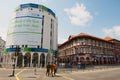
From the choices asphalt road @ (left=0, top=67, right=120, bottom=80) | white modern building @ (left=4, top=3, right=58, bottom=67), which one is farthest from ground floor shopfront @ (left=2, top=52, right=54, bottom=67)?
asphalt road @ (left=0, top=67, right=120, bottom=80)

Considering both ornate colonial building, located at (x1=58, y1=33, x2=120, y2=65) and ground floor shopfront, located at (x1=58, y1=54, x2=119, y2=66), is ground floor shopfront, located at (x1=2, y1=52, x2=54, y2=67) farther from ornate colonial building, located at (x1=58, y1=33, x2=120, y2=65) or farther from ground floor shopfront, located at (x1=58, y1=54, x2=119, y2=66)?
ground floor shopfront, located at (x1=58, y1=54, x2=119, y2=66)

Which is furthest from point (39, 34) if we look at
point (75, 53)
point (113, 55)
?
point (113, 55)

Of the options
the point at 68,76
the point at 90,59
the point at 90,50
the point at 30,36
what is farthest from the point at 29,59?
the point at 68,76

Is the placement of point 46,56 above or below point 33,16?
below

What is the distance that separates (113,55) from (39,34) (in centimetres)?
4102

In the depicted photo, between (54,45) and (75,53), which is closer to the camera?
(75,53)

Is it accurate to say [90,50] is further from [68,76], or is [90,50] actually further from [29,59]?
[68,76]

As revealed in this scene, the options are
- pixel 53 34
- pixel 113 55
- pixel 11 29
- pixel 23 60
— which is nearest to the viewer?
pixel 23 60

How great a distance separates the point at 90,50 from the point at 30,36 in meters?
26.0

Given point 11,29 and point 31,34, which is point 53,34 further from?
point 11,29

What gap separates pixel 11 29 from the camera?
7088 cm

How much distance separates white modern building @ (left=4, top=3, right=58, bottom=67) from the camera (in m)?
66.3

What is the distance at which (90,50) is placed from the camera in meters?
69.1

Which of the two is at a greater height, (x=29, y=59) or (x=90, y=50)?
(x=90, y=50)
